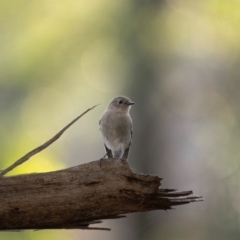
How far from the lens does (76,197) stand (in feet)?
6.84

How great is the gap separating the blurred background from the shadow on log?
7.88ft

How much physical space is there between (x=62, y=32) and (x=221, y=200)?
2.35 meters

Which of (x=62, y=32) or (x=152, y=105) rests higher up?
(x=62, y=32)

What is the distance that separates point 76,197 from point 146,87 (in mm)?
2989

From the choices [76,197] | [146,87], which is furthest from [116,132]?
[146,87]

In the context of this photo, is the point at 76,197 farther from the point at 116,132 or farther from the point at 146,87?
the point at 146,87

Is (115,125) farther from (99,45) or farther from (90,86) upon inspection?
(99,45)

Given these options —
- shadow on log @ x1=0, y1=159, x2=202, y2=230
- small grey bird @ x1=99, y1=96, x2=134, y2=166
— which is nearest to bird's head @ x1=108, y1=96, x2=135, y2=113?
small grey bird @ x1=99, y1=96, x2=134, y2=166

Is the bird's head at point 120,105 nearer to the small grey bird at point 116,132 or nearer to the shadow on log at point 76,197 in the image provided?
the small grey bird at point 116,132

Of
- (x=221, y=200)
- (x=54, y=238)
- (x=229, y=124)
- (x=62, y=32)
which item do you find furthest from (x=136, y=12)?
(x=54, y=238)

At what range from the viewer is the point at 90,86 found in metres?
4.98

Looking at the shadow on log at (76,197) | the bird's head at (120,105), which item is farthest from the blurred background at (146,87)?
the shadow on log at (76,197)

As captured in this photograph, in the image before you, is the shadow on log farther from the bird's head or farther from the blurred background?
the blurred background

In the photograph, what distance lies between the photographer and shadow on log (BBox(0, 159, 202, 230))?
81.0 inches
